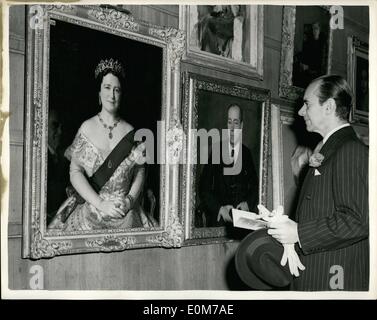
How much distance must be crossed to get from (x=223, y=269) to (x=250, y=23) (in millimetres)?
1656

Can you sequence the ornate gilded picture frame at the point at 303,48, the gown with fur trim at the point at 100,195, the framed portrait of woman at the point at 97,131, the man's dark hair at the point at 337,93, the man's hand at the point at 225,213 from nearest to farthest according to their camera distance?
the framed portrait of woman at the point at 97,131 → the gown with fur trim at the point at 100,195 → the man's dark hair at the point at 337,93 → the man's hand at the point at 225,213 → the ornate gilded picture frame at the point at 303,48

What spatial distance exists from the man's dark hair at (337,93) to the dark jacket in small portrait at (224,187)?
2.03 ft

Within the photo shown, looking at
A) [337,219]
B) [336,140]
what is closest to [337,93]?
[336,140]

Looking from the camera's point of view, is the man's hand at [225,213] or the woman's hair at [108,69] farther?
the man's hand at [225,213]

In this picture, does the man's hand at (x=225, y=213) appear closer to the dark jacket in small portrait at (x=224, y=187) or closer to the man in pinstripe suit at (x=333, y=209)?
the dark jacket in small portrait at (x=224, y=187)

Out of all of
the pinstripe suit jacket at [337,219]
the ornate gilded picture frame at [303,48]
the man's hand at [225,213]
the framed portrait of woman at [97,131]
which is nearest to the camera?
the framed portrait of woman at [97,131]

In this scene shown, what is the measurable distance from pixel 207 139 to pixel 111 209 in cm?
79

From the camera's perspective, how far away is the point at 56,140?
310 cm

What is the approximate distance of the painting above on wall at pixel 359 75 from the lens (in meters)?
3.87

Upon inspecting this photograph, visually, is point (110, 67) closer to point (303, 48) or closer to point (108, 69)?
point (108, 69)

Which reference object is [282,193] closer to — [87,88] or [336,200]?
[336,200]

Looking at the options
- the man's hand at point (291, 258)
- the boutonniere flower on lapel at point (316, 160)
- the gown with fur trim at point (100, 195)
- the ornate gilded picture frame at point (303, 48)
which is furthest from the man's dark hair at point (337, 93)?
the gown with fur trim at point (100, 195)

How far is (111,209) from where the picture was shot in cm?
330

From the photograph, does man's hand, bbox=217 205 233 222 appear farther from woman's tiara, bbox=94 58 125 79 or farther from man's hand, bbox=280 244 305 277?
woman's tiara, bbox=94 58 125 79
